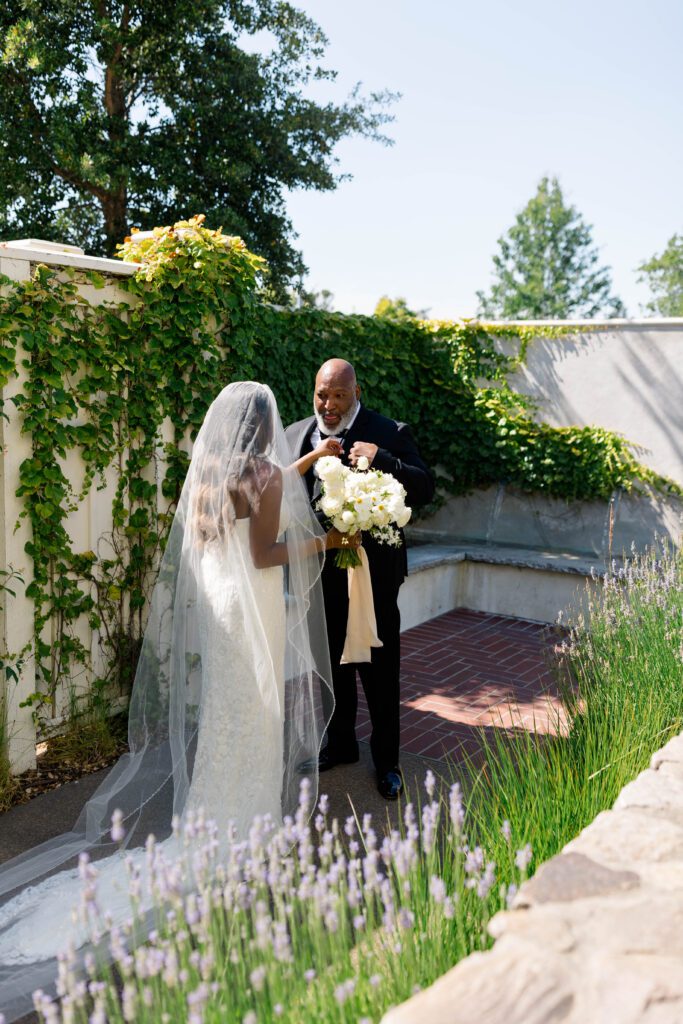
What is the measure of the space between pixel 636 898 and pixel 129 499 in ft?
12.0

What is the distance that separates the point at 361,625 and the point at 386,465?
821 millimetres

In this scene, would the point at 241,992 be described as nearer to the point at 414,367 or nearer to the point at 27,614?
the point at 27,614

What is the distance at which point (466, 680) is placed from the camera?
20.5 feet

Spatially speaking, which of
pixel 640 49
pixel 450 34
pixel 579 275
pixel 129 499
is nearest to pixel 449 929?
pixel 129 499

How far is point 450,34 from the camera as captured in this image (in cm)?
966

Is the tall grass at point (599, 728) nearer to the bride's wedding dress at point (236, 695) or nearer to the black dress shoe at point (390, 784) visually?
the black dress shoe at point (390, 784)

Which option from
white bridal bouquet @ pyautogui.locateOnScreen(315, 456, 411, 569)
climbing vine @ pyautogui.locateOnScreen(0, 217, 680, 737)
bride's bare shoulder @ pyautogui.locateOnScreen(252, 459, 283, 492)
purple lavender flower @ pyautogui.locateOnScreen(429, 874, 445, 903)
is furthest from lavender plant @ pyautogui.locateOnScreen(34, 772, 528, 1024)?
climbing vine @ pyautogui.locateOnScreen(0, 217, 680, 737)

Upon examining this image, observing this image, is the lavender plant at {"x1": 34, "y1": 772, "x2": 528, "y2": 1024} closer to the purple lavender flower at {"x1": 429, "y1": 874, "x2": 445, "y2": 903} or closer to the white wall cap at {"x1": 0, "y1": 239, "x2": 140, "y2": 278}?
the purple lavender flower at {"x1": 429, "y1": 874, "x2": 445, "y2": 903}

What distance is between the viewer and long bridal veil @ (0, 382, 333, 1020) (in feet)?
11.6

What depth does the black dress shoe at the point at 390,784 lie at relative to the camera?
417cm

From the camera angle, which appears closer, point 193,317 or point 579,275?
point 193,317

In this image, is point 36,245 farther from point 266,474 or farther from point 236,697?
point 236,697

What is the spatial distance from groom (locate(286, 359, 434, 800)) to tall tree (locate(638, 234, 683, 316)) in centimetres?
4787

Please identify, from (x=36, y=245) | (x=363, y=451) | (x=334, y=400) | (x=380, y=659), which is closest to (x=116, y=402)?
(x=36, y=245)
